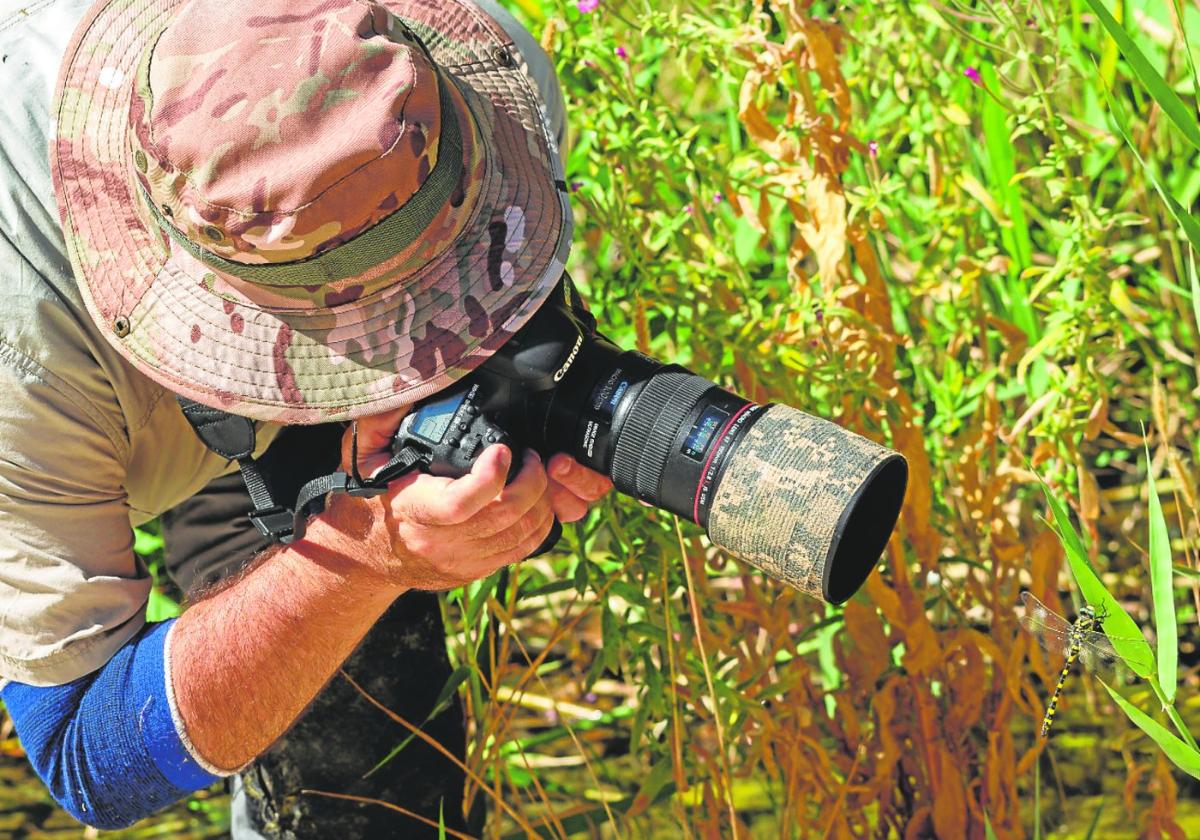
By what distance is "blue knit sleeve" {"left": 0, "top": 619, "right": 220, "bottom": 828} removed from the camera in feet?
3.76

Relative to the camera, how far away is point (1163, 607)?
93cm

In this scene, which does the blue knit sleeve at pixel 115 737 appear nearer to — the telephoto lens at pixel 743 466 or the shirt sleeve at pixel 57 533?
the shirt sleeve at pixel 57 533

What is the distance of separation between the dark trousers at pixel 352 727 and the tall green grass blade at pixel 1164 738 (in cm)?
84

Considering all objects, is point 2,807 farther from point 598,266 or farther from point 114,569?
point 598,266

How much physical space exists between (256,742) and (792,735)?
53 cm

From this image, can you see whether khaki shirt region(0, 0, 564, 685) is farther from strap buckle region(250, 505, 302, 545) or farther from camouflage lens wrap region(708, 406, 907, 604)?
camouflage lens wrap region(708, 406, 907, 604)

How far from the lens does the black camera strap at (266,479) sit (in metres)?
1.05

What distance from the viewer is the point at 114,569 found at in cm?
118

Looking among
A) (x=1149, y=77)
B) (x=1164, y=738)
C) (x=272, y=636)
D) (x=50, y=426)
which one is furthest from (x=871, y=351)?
(x=50, y=426)

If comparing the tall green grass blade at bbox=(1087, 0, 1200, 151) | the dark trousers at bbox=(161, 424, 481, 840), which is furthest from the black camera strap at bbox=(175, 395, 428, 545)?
the tall green grass blade at bbox=(1087, 0, 1200, 151)

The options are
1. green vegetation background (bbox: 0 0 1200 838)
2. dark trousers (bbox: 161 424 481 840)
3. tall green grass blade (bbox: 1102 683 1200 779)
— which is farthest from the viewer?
dark trousers (bbox: 161 424 481 840)

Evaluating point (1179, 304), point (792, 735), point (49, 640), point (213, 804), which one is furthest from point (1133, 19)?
point (213, 804)

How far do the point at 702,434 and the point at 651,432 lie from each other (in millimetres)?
43

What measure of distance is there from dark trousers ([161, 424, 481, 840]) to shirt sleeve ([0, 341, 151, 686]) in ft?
0.97
